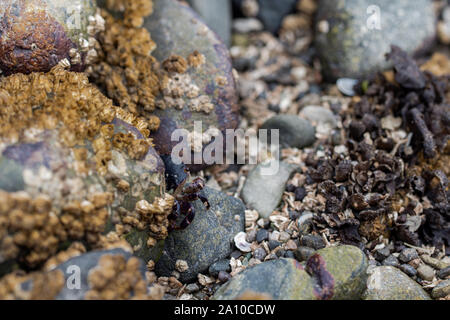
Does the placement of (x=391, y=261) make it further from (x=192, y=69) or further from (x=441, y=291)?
(x=192, y=69)

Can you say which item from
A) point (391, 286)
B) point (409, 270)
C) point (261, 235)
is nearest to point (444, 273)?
point (409, 270)

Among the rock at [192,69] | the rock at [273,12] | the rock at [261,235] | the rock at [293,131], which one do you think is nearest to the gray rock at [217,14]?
the rock at [273,12]

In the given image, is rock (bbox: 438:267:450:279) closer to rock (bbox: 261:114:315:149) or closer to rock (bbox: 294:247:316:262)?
rock (bbox: 294:247:316:262)

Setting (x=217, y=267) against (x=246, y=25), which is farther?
(x=246, y=25)

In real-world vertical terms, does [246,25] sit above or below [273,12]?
below

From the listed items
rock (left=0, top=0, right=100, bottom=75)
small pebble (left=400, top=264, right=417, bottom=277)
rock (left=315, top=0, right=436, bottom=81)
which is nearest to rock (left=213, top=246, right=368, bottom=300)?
small pebble (left=400, top=264, right=417, bottom=277)

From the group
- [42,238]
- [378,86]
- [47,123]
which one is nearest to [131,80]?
[47,123]
